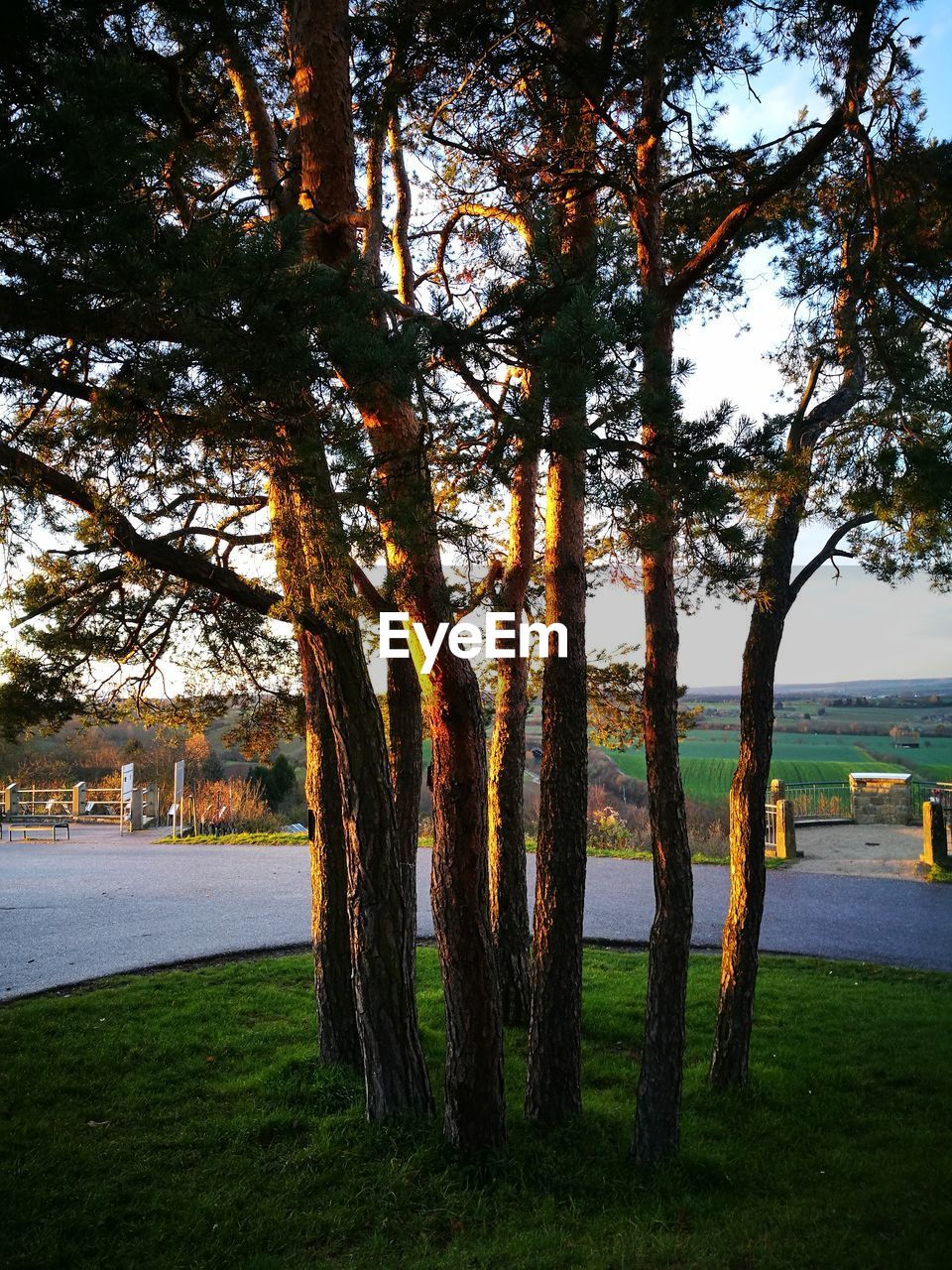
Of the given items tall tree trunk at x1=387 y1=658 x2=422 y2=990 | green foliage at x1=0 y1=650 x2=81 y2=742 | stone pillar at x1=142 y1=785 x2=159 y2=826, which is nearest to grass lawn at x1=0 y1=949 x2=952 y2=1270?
tall tree trunk at x1=387 y1=658 x2=422 y2=990

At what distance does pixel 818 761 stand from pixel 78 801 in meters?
21.7

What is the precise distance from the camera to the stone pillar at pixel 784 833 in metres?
15.5

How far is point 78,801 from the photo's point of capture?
22562 mm

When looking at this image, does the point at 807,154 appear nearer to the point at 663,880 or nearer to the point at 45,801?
the point at 663,880

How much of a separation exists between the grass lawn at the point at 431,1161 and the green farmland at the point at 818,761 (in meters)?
19.2

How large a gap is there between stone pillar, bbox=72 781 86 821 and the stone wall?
1776cm

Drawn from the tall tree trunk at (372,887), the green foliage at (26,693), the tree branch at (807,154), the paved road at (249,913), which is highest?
the tree branch at (807,154)

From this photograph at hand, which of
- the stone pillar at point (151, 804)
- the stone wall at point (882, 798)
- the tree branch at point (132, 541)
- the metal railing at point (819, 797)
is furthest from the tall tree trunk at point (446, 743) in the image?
the stone pillar at point (151, 804)

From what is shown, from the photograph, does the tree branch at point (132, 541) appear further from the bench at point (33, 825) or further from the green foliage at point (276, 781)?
the green foliage at point (276, 781)

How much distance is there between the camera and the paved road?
9.68 meters

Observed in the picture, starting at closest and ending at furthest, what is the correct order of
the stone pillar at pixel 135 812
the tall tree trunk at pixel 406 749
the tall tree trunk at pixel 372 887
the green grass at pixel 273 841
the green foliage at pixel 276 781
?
the tall tree trunk at pixel 372 887
the tall tree trunk at pixel 406 749
the green grass at pixel 273 841
the stone pillar at pixel 135 812
the green foliage at pixel 276 781

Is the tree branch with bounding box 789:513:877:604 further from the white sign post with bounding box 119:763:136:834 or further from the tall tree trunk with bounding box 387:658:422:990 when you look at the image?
the white sign post with bounding box 119:763:136:834

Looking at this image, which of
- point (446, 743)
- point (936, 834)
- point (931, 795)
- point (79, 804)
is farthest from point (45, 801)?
point (446, 743)

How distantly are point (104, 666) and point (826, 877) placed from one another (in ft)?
35.3
